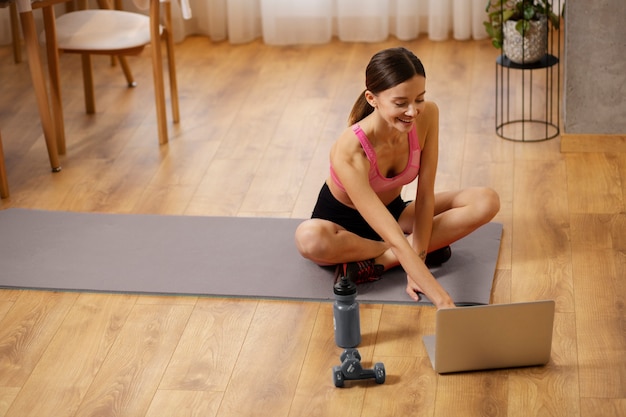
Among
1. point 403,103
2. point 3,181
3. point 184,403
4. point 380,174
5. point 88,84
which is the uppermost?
point 403,103

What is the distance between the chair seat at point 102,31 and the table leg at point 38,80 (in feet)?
0.75

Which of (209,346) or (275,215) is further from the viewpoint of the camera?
(275,215)

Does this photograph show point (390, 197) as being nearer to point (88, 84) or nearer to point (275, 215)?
point (275, 215)

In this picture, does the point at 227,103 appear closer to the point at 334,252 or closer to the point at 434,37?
the point at 434,37

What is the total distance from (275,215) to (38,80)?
38.4 inches

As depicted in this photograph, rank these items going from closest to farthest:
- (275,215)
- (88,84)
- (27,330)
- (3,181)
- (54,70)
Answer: (27,330)
(275,215)
(3,181)
(54,70)
(88,84)

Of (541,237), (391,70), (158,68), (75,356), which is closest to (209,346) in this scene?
(75,356)

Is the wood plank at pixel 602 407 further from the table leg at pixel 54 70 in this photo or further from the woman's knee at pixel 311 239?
the table leg at pixel 54 70

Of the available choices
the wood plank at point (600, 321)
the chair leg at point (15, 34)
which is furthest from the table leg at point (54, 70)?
the wood plank at point (600, 321)

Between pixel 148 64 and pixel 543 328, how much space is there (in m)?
2.80

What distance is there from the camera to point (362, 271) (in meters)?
2.76

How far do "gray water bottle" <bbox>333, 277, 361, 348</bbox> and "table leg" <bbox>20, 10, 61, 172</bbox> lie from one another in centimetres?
152

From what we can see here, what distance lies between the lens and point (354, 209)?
9.12 ft

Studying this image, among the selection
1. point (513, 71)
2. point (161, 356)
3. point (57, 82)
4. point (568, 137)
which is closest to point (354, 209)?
point (161, 356)
